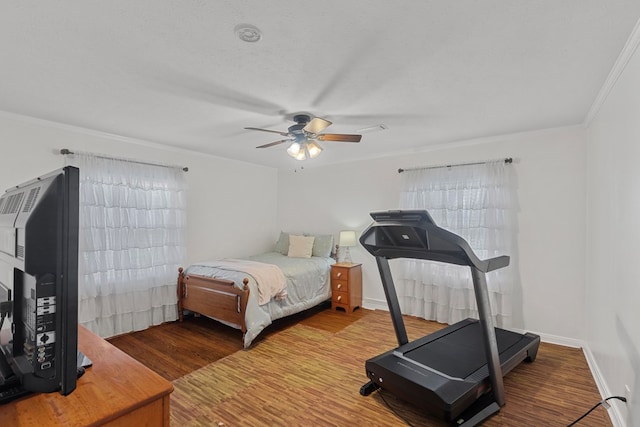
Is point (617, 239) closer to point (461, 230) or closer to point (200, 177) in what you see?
point (461, 230)

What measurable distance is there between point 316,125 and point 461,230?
2415 mm

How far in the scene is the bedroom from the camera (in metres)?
2.07

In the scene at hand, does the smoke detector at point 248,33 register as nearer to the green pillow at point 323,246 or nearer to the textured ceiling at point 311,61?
the textured ceiling at point 311,61

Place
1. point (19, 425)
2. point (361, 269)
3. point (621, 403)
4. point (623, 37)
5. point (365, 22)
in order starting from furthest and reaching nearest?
point (361, 269) → point (621, 403) → point (623, 37) → point (365, 22) → point (19, 425)

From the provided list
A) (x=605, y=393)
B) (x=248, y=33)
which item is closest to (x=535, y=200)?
(x=605, y=393)

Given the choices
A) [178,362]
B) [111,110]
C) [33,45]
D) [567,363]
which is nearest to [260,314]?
[178,362]

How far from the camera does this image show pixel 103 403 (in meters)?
0.98

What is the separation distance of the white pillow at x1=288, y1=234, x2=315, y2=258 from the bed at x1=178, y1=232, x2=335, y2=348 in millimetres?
161

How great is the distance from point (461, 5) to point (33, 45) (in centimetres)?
234

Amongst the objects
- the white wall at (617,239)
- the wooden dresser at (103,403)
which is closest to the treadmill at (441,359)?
the white wall at (617,239)

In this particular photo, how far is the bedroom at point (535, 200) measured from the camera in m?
2.07

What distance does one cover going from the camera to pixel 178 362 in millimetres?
3041

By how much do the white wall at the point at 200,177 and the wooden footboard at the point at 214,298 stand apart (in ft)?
1.84

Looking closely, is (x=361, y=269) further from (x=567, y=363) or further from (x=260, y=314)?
(x=567, y=363)
